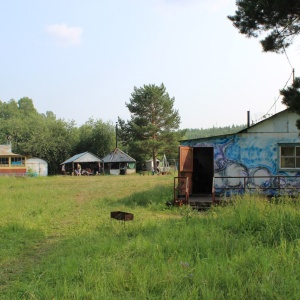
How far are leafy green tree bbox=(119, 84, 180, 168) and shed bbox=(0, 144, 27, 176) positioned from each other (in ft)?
49.7

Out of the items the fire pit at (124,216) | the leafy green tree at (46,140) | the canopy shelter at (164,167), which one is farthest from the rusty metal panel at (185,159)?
the leafy green tree at (46,140)

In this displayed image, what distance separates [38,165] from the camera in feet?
174

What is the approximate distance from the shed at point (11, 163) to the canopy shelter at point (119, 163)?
37.4 feet

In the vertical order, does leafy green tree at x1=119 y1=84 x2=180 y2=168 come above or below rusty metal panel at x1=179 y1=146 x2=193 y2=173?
above

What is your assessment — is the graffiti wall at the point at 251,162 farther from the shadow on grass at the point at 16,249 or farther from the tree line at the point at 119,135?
the tree line at the point at 119,135

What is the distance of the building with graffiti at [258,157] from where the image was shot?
14.5 meters

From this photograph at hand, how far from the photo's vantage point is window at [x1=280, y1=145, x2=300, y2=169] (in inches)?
572

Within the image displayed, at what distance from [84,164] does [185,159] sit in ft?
133

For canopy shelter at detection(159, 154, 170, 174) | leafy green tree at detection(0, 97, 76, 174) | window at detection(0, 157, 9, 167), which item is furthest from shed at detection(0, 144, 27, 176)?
canopy shelter at detection(159, 154, 170, 174)

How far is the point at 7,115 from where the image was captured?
118375 mm

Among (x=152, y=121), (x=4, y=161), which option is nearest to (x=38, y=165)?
(x=4, y=161)

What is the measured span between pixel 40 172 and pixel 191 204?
4312 cm

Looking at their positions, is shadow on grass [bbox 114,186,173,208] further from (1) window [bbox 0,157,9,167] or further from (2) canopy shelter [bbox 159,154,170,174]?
(1) window [bbox 0,157,9,167]

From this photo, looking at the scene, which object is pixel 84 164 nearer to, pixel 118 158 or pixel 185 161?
pixel 118 158
